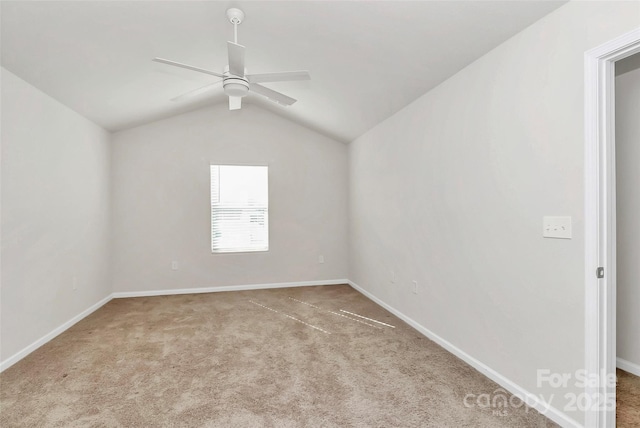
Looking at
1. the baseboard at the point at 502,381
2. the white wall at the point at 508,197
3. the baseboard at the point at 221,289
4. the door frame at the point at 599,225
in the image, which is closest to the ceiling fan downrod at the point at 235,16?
the white wall at the point at 508,197

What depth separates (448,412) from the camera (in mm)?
2010

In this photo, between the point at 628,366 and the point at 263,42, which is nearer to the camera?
the point at 628,366

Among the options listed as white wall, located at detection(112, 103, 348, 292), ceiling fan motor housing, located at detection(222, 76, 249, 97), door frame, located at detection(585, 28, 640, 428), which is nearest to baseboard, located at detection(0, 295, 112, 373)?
white wall, located at detection(112, 103, 348, 292)

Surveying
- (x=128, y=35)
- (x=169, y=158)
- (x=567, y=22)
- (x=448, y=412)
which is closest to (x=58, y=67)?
(x=128, y=35)

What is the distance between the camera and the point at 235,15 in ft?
8.03

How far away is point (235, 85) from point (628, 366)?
11.8 ft

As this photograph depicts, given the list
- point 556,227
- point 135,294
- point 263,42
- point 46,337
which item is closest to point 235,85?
point 263,42

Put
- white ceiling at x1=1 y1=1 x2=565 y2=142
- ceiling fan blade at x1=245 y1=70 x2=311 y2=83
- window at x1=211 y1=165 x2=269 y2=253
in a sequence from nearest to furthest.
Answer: white ceiling at x1=1 y1=1 x2=565 y2=142 < ceiling fan blade at x1=245 y1=70 x2=311 y2=83 < window at x1=211 y1=165 x2=269 y2=253

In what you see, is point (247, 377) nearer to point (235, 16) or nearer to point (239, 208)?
point (235, 16)

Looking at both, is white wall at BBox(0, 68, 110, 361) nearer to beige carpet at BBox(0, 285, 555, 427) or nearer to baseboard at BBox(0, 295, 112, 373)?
baseboard at BBox(0, 295, 112, 373)

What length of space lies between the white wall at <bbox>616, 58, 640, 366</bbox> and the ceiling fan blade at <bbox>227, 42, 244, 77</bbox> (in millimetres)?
→ 2850

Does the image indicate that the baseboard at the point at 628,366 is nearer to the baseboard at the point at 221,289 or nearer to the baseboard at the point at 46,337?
the baseboard at the point at 221,289

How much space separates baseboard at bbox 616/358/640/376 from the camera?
2453 millimetres

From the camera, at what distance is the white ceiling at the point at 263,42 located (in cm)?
218
